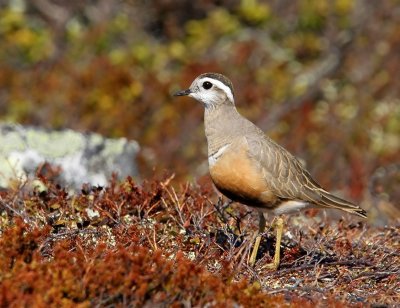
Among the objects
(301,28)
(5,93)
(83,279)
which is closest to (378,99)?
(301,28)

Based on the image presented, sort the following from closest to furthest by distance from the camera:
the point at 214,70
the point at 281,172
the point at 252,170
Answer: the point at 252,170
the point at 281,172
the point at 214,70

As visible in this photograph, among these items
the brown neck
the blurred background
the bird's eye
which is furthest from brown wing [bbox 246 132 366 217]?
the blurred background

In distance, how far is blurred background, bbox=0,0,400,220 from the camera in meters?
14.7

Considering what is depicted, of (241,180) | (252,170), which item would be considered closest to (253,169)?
(252,170)

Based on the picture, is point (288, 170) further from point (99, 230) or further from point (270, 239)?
point (99, 230)

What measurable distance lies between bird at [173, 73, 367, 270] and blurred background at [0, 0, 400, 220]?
3.65 meters

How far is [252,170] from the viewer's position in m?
7.71

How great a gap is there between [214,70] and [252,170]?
8.54 metres

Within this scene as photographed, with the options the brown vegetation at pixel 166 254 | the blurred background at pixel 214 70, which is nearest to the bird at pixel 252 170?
the brown vegetation at pixel 166 254

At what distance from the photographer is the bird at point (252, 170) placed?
765 cm

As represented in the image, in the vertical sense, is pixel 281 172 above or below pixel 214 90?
below

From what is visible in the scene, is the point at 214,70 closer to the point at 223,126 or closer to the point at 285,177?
the point at 223,126

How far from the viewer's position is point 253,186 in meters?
7.64

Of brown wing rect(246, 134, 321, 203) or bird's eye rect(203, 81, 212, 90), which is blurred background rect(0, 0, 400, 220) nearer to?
brown wing rect(246, 134, 321, 203)
